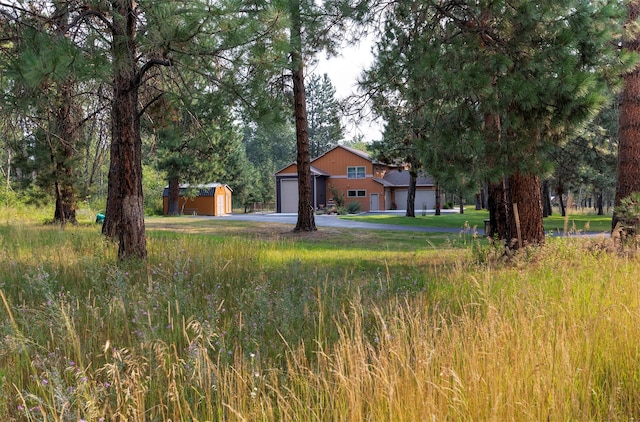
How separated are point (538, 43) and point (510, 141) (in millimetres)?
1451

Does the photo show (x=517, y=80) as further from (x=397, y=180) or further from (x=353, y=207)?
(x=397, y=180)

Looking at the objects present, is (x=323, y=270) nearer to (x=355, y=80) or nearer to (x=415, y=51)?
(x=415, y=51)

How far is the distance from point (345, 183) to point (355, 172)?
1299mm

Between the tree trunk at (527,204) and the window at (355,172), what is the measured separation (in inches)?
1353

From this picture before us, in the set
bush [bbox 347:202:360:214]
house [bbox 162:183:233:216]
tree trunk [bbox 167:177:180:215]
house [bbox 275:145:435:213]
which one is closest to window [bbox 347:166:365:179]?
house [bbox 275:145:435:213]

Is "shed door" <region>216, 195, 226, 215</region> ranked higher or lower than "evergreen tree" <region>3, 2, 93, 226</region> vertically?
lower

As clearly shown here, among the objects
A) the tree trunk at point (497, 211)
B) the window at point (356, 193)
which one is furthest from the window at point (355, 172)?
the tree trunk at point (497, 211)

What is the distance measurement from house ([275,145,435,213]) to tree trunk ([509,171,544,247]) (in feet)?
108

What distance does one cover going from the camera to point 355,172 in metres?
42.1

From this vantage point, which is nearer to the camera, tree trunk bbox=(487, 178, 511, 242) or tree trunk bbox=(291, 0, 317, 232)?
tree trunk bbox=(487, 178, 511, 242)

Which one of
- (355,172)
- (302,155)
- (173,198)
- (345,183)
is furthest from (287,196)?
(302,155)

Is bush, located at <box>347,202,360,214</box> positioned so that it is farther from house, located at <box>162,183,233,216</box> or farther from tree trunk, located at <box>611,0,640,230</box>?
tree trunk, located at <box>611,0,640,230</box>

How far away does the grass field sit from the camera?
87.1 inches

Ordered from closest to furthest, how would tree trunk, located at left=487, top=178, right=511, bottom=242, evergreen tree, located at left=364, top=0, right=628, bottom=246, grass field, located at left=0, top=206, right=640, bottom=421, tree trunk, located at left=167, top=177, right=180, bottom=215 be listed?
grass field, located at left=0, top=206, right=640, bottom=421 → evergreen tree, located at left=364, top=0, right=628, bottom=246 → tree trunk, located at left=487, top=178, right=511, bottom=242 → tree trunk, located at left=167, top=177, right=180, bottom=215
